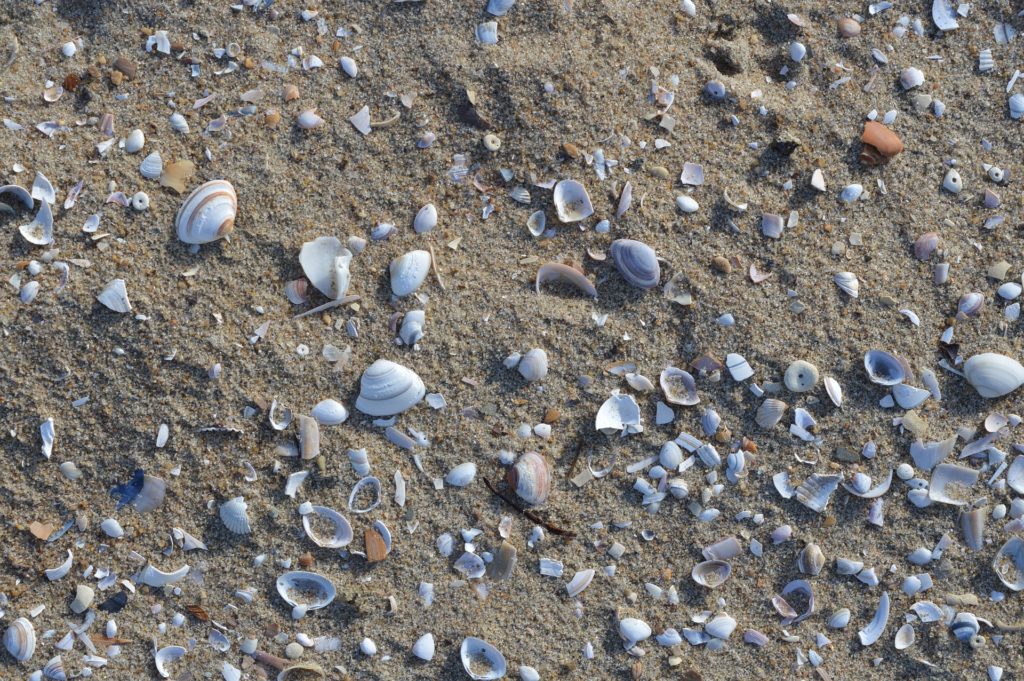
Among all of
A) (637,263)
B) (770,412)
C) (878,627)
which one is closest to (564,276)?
(637,263)

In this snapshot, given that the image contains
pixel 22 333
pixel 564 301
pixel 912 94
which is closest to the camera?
pixel 22 333

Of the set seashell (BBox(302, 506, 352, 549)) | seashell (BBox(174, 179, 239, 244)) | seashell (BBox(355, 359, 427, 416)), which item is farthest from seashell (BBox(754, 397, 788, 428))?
seashell (BBox(174, 179, 239, 244))

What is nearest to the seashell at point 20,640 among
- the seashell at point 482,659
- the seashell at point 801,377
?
the seashell at point 482,659

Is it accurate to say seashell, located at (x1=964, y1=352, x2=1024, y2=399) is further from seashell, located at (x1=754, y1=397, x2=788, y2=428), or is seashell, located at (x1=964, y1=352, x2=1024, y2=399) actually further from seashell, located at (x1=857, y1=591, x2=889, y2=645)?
seashell, located at (x1=857, y1=591, x2=889, y2=645)

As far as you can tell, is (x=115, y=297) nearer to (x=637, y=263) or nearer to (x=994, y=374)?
(x=637, y=263)

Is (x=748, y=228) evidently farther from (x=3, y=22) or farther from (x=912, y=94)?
(x=3, y=22)

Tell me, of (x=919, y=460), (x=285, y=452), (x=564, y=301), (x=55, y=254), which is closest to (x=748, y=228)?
(x=564, y=301)
